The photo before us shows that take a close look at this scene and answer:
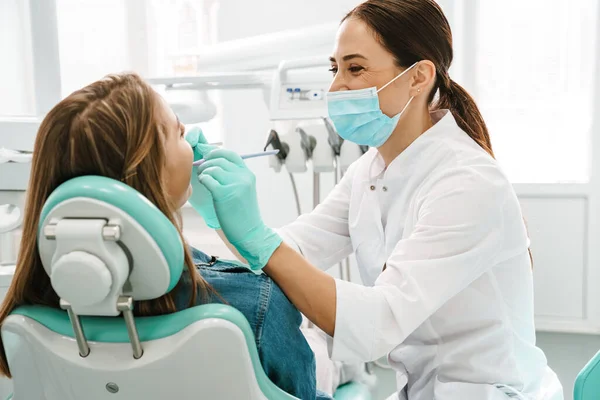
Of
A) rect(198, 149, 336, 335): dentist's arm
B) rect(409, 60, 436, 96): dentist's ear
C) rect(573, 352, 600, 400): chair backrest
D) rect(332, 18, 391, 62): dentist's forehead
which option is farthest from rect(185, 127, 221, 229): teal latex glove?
rect(573, 352, 600, 400): chair backrest

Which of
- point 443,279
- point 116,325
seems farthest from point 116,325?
point 443,279

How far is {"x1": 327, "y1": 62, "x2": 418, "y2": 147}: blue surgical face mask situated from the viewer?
4.48ft

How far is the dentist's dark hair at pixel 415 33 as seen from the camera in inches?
51.3

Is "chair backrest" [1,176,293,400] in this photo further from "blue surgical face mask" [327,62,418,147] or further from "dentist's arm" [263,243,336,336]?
"blue surgical face mask" [327,62,418,147]

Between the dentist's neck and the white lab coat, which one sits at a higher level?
the dentist's neck

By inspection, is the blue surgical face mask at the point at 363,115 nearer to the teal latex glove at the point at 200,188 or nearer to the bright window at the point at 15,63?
the teal latex glove at the point at 200,188

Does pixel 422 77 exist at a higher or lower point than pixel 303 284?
higher

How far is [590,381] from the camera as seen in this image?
1.11 meters

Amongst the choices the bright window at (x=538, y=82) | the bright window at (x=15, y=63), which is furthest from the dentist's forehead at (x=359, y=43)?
the bright window at (x=538, y=82)

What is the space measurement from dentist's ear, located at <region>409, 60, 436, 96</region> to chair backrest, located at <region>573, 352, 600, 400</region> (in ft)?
2.17

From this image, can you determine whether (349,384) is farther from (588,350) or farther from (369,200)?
(588,350)

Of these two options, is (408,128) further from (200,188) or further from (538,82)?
(538,82)

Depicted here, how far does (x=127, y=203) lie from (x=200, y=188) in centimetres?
52

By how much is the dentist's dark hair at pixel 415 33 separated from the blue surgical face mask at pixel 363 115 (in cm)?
5
